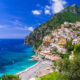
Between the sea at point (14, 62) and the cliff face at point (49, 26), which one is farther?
the cliff face at point (49, 26)

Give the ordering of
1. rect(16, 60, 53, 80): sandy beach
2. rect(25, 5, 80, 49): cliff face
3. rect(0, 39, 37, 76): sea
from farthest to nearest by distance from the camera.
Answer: rect(25, 5, 80, 49): cliff face, rect(0, 39, 37, 76): sea, rect(16, 60, 53, 80): sandy beach

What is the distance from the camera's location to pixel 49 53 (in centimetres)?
4459

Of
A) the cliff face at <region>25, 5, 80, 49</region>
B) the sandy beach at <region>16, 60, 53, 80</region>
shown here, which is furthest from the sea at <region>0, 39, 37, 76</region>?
the cliff face at <region>25, 5, 80, 49</region>

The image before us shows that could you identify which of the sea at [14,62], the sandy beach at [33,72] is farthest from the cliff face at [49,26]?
the sandy beach at [33,72]

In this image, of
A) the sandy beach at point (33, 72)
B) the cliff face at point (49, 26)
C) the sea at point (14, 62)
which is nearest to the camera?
the sandy beach at point (33, 72)

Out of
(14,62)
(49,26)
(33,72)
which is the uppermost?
(49,26)

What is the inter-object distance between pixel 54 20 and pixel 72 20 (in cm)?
2839

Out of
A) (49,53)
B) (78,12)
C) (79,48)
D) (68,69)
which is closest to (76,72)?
(68,69)

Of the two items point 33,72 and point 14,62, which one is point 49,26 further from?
point 33,72

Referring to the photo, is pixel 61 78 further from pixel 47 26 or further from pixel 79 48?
pixel 47 26

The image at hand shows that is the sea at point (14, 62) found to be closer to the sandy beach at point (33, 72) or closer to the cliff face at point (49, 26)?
the sandy beach at point (33, 72)

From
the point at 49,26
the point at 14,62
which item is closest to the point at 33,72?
the point at 14,62

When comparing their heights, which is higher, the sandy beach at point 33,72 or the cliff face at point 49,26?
the cliff face at point 49,26

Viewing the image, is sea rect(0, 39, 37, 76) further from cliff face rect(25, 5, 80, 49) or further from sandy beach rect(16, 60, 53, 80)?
cliff face rect(25, 5, 80, 49)
